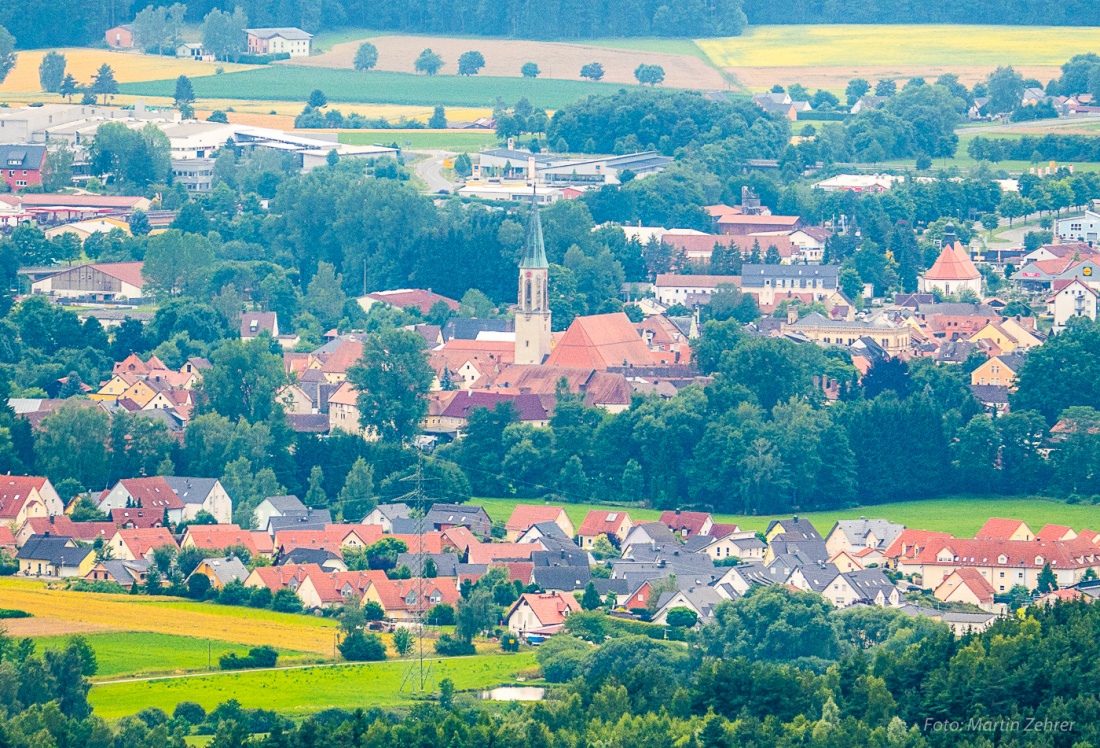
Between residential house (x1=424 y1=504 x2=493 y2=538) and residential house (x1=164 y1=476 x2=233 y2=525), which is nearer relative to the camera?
residential house (x1=424 y1=504 x2=493 y2=538)

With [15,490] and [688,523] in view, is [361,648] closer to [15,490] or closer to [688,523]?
[688,523]

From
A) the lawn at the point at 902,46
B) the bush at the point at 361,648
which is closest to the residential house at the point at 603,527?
the bush at the point at 361,648

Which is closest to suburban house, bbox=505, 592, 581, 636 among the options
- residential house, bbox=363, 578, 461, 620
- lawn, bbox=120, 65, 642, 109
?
residential house, bbox=363, 578, 461, 620

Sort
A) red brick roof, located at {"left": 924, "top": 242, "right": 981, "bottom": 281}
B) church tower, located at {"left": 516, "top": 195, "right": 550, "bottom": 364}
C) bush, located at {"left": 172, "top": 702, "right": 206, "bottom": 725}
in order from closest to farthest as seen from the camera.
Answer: bush, located at {"left": 172, "top": 702, "right": 206, "bottom": 725} → church tower, located at {"left": 516, "top": 195, "right": 550, "bottom": 364} → red brick roof, located at {"left": 924, "top": 242, "right": 981, "bottom": 281}

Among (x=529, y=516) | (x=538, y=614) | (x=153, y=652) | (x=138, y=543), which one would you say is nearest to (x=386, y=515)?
(x=529, y=516)

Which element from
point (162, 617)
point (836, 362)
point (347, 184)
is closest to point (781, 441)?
point (836, 362)

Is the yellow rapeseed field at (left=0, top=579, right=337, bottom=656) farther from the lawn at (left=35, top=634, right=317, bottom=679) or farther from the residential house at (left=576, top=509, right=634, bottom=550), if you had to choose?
the residential house at (left=576, top=509, right=634, bottom=550)
